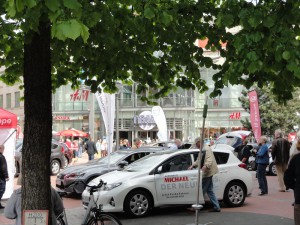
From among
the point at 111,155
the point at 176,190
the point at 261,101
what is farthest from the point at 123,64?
the point at 261,101

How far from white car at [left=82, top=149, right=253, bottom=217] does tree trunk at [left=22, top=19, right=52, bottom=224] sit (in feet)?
16.5

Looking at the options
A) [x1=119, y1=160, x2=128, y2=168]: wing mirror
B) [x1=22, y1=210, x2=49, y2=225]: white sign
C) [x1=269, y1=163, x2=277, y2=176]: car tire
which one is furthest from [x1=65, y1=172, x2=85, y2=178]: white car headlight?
[x1=269, y1=163, x2=277, y2=176]: car tire

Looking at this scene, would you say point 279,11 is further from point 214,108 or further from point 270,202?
point 214,108

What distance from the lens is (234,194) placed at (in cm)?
1228

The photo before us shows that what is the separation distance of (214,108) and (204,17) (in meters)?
46.8

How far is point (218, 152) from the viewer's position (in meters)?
12.4

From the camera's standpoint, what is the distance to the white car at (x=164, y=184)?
10.7 metres

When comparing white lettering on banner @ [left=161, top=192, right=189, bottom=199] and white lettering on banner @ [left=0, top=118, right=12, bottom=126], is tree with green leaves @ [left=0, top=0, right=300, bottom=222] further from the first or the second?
white lettering on banner @ [left=0, top=118, right=12, bottom=126]

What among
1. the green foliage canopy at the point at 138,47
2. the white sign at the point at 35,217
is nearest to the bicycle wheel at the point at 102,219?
the white sign at the point at 35,217

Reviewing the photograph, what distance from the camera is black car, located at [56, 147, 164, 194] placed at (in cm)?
1415

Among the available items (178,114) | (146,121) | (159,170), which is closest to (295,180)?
(159,170)

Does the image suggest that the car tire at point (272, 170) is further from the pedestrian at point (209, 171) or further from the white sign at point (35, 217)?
the white sign at point (35, 217)

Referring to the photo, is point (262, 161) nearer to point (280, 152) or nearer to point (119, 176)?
point (280, 152)

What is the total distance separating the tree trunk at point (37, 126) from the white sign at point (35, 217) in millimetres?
108
